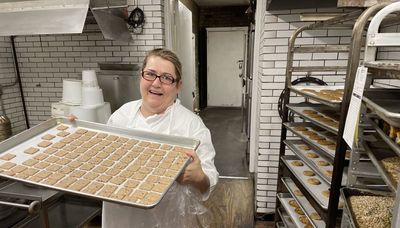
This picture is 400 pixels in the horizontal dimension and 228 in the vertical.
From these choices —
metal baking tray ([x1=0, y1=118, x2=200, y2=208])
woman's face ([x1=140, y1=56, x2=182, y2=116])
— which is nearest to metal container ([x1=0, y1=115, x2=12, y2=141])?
metal baking tray ([x1=0, y1=118, x2=200, y2=208])

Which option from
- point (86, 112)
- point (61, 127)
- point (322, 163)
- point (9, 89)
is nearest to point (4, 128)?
point (9, 89)

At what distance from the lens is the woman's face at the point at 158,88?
120cm

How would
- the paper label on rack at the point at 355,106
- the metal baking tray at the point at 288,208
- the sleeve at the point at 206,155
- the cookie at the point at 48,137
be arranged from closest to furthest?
1. the paper label on rack at the point at 355,106
2. the sleeve at the point at 206,155
3. the cookie at the point at 48,137
4. the metal baking tray at the point at 288,208

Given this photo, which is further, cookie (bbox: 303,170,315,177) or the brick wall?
the brick wall

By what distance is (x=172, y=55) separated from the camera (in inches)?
49.8

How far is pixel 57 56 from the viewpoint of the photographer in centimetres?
293

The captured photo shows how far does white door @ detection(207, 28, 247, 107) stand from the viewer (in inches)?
278

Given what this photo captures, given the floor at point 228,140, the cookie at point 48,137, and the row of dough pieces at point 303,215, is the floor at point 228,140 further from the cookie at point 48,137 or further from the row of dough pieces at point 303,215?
the cookie at point 48,137

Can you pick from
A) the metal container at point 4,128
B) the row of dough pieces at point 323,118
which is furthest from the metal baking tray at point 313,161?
the metal container at point 4,128

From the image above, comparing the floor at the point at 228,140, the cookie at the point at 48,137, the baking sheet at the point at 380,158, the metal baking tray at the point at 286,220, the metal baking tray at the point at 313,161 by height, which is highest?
the baking sheet at the point at 380,158

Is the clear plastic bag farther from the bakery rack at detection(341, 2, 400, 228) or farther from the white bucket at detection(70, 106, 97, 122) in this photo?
the white bucket at detection(70, 106, 97, 122)

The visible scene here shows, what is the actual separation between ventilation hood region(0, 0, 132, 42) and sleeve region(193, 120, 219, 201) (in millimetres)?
1353

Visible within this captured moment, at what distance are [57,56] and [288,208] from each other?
2970 mm

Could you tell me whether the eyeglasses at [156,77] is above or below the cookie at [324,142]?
above
